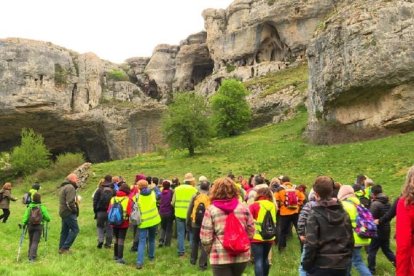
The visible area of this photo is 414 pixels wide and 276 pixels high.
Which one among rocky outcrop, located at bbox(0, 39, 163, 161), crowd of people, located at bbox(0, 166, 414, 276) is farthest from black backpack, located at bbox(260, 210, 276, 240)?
rocky outcrop, located at bbox(0, 39, 163, 161)

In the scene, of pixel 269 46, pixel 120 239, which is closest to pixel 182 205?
pixel 120 239

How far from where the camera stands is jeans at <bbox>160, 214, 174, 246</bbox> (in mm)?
12812

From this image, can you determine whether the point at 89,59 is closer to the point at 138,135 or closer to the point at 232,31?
the point at 138,135

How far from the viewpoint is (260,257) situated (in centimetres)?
861

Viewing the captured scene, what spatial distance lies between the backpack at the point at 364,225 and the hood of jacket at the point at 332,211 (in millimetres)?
2203

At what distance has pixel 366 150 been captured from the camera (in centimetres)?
2659

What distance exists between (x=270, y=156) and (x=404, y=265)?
1096 inches

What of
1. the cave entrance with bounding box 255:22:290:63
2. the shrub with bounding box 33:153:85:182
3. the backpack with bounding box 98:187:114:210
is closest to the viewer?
the backpack with bounding box 98:187:114:210

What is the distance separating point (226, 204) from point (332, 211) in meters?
1.59

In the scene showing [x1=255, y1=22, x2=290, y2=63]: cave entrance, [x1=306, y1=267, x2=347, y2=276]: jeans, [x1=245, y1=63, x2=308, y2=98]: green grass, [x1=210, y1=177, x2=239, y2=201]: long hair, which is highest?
[x1=255, y1=22, x2=290, y2=63]: cave entrance

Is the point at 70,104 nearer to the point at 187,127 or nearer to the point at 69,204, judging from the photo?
the point at 187,127

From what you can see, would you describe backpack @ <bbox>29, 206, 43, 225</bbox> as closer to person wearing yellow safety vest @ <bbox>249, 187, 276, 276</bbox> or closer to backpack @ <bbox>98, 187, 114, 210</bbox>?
backpack @ <bbox>98, 187, 114, 210</bbox>

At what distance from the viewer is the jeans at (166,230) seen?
42.0 feet

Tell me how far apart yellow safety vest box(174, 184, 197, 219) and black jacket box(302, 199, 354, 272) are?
251 inches
